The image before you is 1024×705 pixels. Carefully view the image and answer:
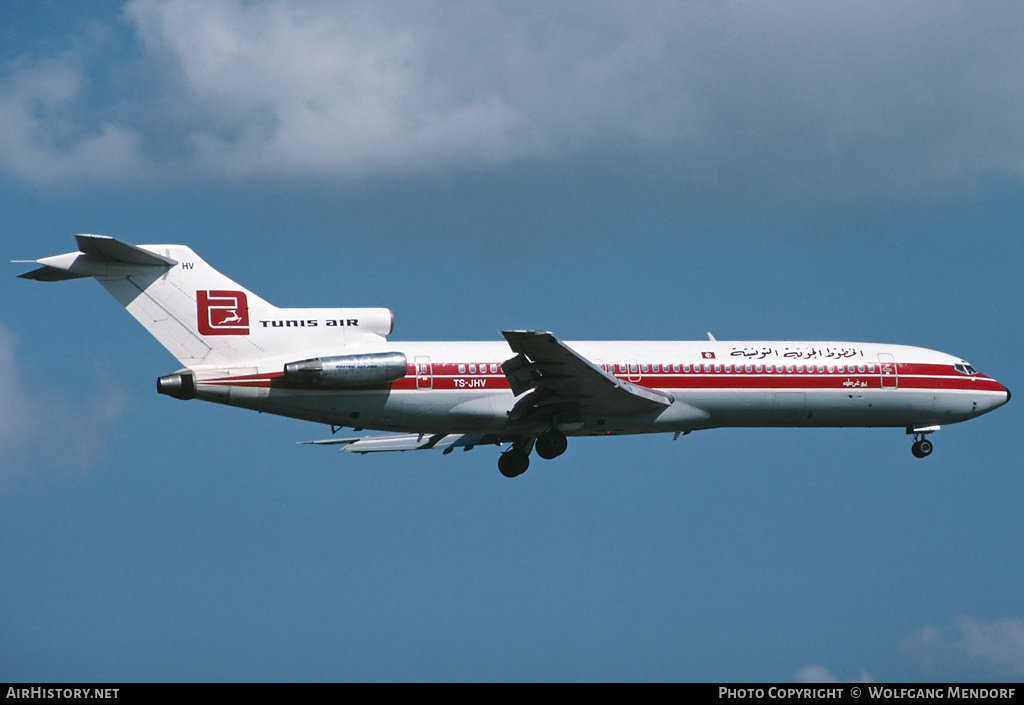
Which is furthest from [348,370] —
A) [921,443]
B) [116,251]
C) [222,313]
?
[921,443]

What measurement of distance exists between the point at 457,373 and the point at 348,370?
324cm

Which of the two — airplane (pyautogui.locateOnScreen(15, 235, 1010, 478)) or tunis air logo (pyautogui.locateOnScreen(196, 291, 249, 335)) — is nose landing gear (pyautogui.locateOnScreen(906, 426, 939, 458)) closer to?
airplane (pyautogui.locateOnScreen(15, 235, 1010, 478))

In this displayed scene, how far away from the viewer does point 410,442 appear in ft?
143

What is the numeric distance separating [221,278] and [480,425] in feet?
28.4

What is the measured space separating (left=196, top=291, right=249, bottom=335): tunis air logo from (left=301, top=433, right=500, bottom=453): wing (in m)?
5.34

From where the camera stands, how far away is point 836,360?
42062mm

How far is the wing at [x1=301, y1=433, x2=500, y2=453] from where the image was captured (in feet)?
140

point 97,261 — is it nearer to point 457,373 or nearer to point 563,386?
point 457,373

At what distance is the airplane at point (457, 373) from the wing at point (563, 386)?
0.04m

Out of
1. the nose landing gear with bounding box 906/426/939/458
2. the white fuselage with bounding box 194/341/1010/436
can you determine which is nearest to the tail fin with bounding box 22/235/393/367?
the white fuselage with bounding box 194/341/1010/436

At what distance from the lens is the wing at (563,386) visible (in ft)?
121

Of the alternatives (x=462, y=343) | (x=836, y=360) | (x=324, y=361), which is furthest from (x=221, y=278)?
(x=836, y=360)
